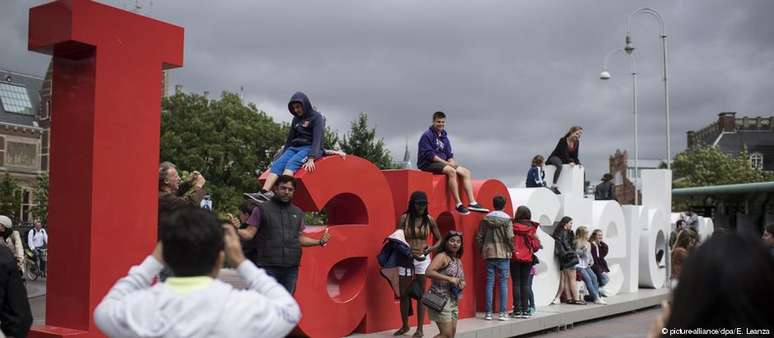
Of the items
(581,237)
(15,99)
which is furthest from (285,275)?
(15,99)

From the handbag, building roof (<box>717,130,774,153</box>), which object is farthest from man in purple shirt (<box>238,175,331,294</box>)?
building roof (<box>717,130,774,153</box>)

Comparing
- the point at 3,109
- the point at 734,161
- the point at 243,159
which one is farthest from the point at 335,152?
the point at 3,109

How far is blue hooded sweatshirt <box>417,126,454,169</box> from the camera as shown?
10.6 m

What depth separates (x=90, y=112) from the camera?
6047mm

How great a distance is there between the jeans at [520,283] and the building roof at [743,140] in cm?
6701

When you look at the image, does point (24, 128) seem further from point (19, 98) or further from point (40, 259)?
point (40, 259)

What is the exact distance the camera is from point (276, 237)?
23.2 feet

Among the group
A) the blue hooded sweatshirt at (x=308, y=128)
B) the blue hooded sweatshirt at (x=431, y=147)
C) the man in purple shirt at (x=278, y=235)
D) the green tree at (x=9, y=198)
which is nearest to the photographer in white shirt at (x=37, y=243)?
the blue hooded sweatshirt at (x=431, y=147)

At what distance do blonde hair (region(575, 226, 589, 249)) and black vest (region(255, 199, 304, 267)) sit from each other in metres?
7.31

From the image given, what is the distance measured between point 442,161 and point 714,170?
43.9 m

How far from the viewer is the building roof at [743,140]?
A: 70625 millimetres

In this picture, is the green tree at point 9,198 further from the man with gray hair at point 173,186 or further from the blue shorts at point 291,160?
the man with gray hair at point 173,186

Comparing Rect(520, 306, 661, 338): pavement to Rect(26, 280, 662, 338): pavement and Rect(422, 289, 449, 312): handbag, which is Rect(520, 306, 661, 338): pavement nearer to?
Rect(26, 280, 662, 338): pavement

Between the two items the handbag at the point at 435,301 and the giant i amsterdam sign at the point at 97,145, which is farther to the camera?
the handbag at the point at 435,301
